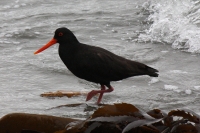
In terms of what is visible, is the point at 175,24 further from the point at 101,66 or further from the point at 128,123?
the point at 128,123

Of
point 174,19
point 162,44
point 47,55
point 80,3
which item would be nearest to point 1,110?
point 47,55

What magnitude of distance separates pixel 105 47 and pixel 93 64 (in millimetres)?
2365

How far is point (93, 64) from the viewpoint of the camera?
5.31 m

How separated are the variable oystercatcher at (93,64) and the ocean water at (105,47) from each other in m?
0.23

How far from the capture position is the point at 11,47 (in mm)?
7602

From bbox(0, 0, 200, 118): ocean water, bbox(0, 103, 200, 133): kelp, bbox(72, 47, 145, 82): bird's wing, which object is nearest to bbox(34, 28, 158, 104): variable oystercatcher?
bbox(72, 47, 145, 82): bird's wing

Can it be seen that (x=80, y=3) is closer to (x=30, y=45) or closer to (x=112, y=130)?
(x=30, y=45)

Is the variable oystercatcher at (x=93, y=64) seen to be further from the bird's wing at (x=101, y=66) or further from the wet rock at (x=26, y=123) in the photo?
the wet rock at (x=26, y=123)

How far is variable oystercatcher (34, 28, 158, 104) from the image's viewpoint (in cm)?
526

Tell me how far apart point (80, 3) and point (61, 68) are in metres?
4.65

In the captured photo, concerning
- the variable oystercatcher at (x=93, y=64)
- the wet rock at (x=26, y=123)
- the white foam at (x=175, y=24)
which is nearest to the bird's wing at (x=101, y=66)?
the variable oystercatcher at (x=93, y=64)

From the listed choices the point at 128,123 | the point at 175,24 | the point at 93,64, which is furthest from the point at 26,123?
the point at 175,24

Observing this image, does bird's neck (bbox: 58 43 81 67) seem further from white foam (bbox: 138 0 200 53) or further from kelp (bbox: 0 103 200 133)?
white foam (bbox: 138 0 200 53)

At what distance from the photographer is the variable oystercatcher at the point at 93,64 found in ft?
17.3
